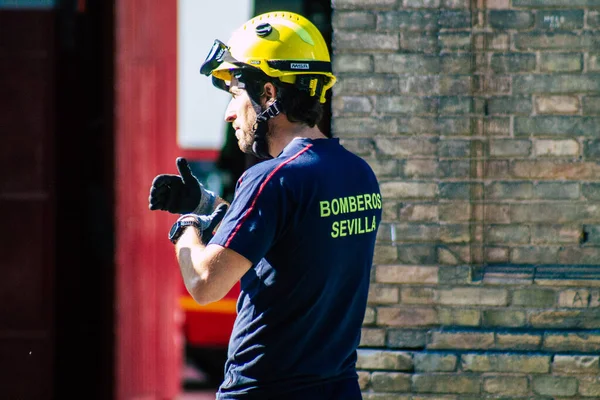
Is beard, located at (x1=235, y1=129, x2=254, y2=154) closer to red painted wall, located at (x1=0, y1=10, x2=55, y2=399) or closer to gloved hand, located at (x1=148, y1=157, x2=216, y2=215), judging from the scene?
gloved hand, located at (x1=148, y1=157, x2=216, y2=215)

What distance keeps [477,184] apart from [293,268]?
2113 millimetres

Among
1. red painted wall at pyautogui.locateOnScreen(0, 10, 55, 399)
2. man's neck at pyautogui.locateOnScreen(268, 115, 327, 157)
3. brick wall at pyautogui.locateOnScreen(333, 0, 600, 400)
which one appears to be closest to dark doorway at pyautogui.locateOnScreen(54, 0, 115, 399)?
red painted wall at pyautogui.locateOnScreen(0, 10, 55, 399)

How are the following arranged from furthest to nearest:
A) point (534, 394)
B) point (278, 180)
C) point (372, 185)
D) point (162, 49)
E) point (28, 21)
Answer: point (162, 49), point (28, 21), point (534, 394), point (372, 185), point (278, 180)

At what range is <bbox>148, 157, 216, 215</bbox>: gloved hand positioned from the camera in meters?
2.83

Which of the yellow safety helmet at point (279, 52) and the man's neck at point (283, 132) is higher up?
the yellow safety helmet at point (279, 52)

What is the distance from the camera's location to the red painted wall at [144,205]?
18.3ft

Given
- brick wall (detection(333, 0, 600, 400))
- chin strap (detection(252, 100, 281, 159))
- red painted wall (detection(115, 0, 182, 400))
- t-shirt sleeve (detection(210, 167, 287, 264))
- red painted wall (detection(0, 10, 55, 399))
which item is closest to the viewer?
t-shirt sleeve (detection(210, 167, 287, 264))

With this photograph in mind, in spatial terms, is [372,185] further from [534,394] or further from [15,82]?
[15,82]

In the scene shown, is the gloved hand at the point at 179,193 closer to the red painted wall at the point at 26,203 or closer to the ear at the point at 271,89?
the ear at the point at 271,89

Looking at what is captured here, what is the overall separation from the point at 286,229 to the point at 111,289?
336cm

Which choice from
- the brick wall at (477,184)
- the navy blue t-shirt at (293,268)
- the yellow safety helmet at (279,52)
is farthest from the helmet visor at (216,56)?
the brick wall at (477,184)

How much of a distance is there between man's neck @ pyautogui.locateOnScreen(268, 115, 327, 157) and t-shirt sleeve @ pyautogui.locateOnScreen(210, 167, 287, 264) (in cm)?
32

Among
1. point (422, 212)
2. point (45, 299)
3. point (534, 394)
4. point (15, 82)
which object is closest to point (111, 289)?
point (45, 299)

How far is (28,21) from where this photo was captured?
5.45 metres
